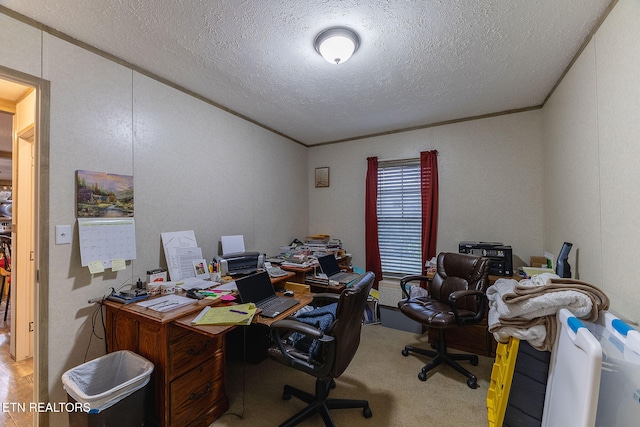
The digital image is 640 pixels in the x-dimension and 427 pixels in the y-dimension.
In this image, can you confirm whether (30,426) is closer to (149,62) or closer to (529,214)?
(149,62)

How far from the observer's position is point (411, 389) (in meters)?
2.19

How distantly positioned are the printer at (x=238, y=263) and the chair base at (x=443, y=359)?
178cm

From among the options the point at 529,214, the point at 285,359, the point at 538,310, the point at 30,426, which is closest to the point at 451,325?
the point at 538,310

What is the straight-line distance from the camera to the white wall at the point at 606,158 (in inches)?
53.3

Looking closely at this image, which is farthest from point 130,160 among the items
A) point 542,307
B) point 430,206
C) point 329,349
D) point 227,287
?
point 430,206

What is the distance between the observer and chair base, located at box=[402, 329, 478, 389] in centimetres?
224

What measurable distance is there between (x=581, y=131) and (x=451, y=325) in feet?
5.83

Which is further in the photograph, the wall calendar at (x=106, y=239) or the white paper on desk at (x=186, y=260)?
the white paper on desk at (x=186, y=260)

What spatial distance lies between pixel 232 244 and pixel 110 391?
63.0 inches

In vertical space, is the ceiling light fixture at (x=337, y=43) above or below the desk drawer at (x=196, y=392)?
above

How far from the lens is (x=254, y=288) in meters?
2.07

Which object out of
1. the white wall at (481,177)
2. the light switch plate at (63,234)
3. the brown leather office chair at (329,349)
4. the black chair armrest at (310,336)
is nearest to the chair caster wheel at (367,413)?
the brown leather office chair at (329,349)

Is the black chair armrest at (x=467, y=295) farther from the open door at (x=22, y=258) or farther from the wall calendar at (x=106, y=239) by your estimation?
the open door at (x=22, y=258)

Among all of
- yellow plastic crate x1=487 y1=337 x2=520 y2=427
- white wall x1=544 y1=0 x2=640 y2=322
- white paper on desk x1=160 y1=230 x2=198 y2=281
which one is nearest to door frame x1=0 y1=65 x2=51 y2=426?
white paper on desk x1=160 y1=230 x2=198 y2=281
